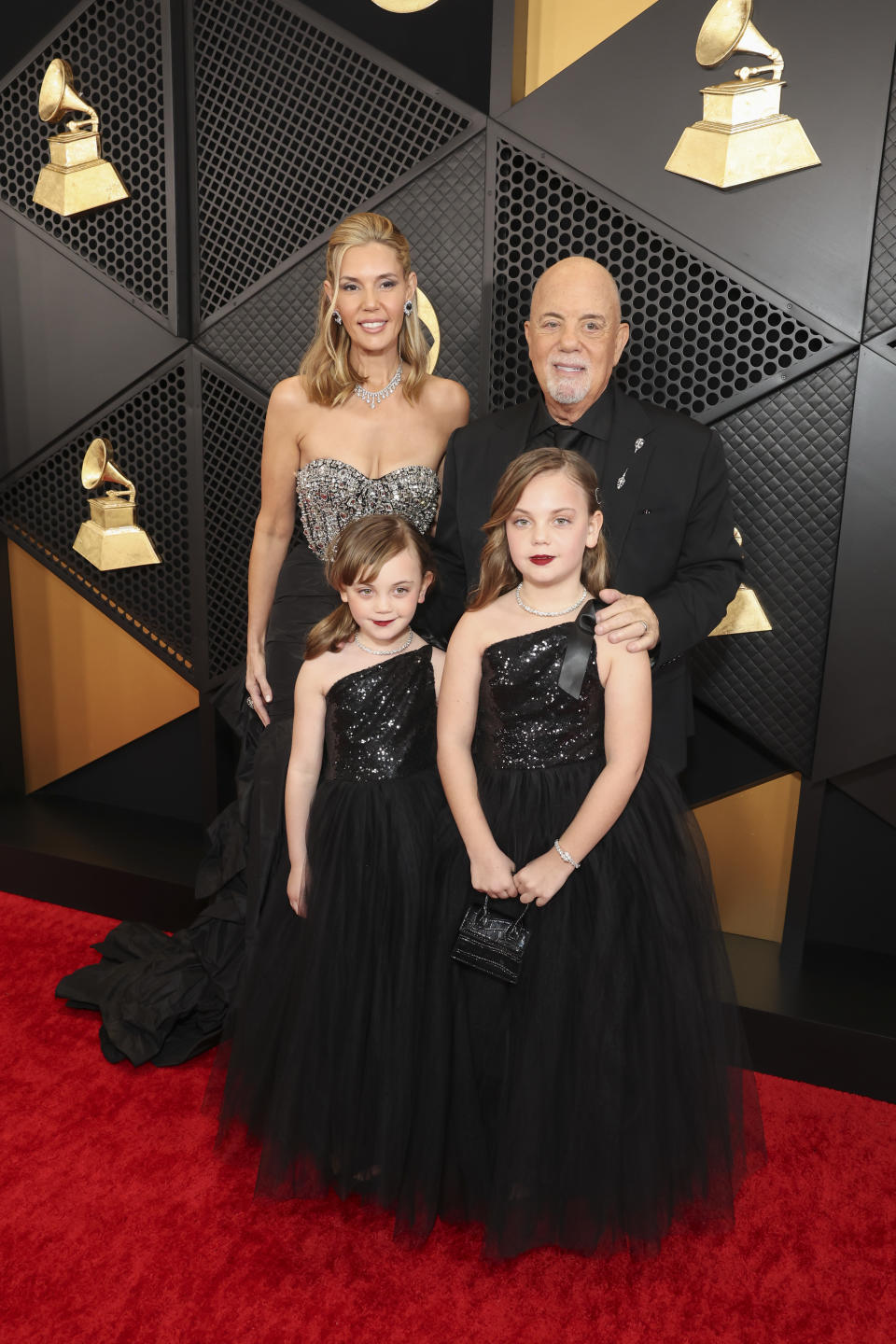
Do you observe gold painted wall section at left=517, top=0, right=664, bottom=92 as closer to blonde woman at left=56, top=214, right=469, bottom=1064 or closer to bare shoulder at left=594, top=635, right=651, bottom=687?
blonde woman at left=56, top=214, right=469, bottom=1064

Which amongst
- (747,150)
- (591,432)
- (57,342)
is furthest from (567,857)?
(57,342)

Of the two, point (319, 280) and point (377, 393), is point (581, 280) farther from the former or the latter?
point (319, 280)

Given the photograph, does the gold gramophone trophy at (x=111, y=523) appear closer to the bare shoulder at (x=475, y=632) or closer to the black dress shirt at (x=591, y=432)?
the black dress shirt at (x=591, y=432)

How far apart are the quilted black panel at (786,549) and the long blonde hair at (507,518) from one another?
95 centimetres

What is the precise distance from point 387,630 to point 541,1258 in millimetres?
1313

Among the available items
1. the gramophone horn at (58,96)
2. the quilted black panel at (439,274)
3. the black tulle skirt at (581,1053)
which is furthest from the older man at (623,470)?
the gramophone horn at (58,96)

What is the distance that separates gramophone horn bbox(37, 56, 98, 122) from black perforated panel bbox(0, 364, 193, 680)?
827 mm

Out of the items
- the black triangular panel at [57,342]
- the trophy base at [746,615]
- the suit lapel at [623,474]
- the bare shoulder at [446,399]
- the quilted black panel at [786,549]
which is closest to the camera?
the suit lapel at [623,474]

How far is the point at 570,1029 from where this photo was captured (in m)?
2.12

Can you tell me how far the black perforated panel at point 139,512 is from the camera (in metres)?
3.75

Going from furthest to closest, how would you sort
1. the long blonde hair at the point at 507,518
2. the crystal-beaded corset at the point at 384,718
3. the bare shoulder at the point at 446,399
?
the bare shoulder at the point at 446,399
the crystal-beaded corset at the point at 384,718
the long blonde hair at the point at 507,518

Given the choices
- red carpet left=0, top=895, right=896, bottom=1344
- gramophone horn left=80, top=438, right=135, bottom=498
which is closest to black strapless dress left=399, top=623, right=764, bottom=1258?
red carpet left=0, top=895, right=896, bottom=1344

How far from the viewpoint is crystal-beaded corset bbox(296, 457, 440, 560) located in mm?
2654

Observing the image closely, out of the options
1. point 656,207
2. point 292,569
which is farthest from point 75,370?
point 656,207
